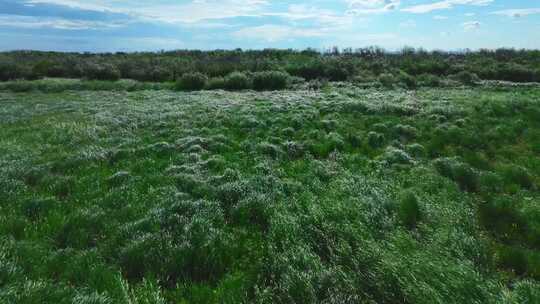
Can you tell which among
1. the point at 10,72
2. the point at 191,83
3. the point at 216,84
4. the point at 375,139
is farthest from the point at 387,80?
the point at 10,72

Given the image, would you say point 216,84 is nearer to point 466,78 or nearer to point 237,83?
point 237,83

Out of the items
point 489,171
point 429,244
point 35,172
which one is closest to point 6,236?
point 35,172

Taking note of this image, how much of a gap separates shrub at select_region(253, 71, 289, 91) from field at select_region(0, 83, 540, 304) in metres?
26.2

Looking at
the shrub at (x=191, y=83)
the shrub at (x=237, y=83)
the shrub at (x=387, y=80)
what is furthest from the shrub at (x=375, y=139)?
the shrub at (x=191, y=83)

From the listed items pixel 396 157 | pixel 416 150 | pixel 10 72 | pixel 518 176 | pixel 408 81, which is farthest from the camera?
pixel 10 72

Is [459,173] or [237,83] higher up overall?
[237,83]

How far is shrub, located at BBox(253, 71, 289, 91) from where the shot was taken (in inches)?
1624

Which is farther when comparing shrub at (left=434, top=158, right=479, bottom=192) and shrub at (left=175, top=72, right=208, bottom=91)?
shrub at (left=175, top=72, right=208, bottom=91)

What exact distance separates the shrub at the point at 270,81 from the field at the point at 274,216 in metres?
26.2

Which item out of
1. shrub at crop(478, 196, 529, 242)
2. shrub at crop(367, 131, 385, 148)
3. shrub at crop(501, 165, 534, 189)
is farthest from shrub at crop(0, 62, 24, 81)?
shrub at crop(478, 196, 529, 242)

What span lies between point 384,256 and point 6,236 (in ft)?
22.8

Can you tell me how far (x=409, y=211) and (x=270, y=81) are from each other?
35.6 metres

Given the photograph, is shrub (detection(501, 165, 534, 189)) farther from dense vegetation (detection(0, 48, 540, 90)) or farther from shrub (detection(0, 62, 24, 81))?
shrub (detection(0, 62, 24, 81))

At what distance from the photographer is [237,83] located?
138 ft
